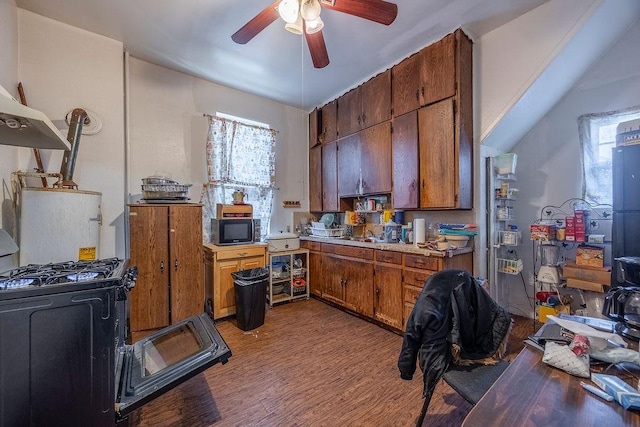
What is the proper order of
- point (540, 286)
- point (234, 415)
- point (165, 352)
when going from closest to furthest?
1. point (234, 415)
2. point (165, 352)
3. point (540, 286)

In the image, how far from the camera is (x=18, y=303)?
103 cm

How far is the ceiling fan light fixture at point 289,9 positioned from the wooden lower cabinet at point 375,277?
222 centimetres

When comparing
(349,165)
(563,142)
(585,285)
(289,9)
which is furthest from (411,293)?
(289,9)


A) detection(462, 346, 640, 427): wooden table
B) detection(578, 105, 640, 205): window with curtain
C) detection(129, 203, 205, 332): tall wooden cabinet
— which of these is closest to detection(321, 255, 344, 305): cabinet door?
detection(129, 203, 205, 332): tall wooden cabinet

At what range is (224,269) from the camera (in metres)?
3.08

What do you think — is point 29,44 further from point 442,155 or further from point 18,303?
point 442,155

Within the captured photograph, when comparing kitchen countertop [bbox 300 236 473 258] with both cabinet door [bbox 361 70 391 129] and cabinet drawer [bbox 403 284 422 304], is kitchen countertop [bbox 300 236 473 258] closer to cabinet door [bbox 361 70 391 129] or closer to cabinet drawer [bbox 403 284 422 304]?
cabinet drawer [bbox 403 284 422 304]

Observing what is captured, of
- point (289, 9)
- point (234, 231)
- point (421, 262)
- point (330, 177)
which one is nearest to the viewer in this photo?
point (289, 9)

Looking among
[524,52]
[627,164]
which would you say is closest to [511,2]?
[524,52]

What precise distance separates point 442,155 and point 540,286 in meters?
1.82

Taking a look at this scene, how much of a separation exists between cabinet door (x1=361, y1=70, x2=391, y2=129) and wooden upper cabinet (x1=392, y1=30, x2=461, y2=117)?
0.33ft

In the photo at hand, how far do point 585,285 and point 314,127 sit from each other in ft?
12.6

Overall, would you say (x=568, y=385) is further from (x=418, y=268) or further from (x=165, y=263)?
(x=165, y=263)

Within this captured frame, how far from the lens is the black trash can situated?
283cm
